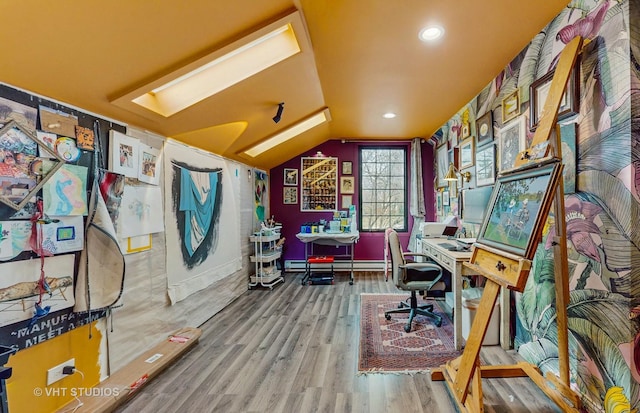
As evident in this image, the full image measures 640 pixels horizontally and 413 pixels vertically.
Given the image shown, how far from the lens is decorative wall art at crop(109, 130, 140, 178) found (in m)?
2.00

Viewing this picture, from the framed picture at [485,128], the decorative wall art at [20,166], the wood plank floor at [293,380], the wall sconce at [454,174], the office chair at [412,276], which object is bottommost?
the wood plank floor at [293,380]

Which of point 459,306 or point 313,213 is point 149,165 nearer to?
point 459,306

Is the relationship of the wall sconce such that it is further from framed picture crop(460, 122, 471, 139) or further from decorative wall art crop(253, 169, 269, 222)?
decorative wall art crop(253, 169, 269, 222)

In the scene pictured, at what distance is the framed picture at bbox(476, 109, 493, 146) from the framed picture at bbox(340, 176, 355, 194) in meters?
2.64

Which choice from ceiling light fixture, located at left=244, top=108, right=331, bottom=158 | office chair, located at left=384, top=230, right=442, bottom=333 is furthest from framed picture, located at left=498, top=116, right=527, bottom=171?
ceiling light fixture, located at left=244, top=108, right=331, bottom=158

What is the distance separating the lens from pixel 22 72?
4.57 feet

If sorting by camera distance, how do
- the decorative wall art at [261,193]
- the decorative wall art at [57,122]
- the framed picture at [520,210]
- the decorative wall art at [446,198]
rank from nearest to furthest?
1. the framed picture at [520,210]
2. the decorative wall art at [57,122]
3. the decorative wall art at [446,198]
4. the decorative wall art at [261,193]

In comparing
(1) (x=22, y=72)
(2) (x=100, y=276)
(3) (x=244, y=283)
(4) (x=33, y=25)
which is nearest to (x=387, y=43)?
(4) (x=33, y=25)

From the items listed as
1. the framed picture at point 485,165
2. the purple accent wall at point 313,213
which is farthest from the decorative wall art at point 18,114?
the purple accent wall at point 313,213

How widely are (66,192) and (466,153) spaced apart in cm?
Result: 385

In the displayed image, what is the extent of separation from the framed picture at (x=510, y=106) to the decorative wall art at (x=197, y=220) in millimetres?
3049

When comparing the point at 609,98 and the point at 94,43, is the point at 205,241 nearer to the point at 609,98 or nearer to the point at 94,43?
the point at 94,43

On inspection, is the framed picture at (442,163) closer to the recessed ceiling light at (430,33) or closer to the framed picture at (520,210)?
the recessed ceiling light at (430,33)

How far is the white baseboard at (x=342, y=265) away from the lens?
5551mm
